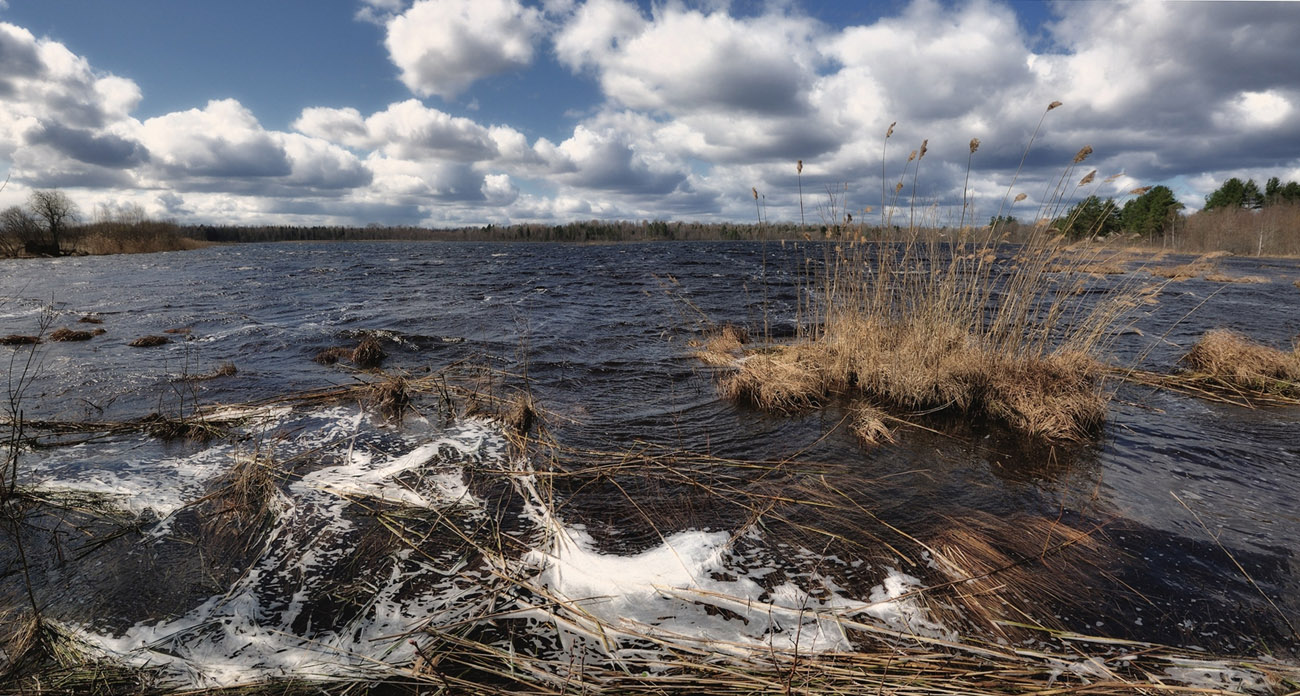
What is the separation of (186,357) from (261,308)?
27.9ft

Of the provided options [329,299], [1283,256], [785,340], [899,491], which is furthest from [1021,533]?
[1283,256]

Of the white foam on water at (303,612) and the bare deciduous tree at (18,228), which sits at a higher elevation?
the bare deciduous tree at (18,228)

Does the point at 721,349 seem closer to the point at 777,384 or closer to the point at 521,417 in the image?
the point at 777,384

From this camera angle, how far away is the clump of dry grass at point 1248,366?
684 centimetres

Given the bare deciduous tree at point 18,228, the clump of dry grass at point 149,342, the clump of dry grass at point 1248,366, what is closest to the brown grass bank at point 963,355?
the clump of dry grass at point 1248,366

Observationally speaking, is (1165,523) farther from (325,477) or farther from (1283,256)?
(1283,256)

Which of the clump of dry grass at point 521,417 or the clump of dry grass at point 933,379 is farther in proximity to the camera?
the clump of dry grass at point 521,417

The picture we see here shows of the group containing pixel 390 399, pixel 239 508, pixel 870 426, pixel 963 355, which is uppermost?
pixel 963 355

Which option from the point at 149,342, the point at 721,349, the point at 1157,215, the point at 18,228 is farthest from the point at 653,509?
the point at 1157,215

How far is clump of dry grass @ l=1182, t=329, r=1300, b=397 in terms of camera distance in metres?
6.84

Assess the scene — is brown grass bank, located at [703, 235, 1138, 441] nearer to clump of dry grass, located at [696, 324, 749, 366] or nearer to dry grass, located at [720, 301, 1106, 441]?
dry grass, located at [720, 301, 1106, 441]

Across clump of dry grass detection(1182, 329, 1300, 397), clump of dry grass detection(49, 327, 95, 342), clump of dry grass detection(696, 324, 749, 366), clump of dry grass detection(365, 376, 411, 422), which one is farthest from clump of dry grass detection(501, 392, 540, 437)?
clump of dry grass detection(49, 327, 95, 342)

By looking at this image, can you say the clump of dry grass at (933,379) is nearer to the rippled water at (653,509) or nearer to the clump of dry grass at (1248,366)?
the rippled water at (653,509)

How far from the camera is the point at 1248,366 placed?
7125mm
